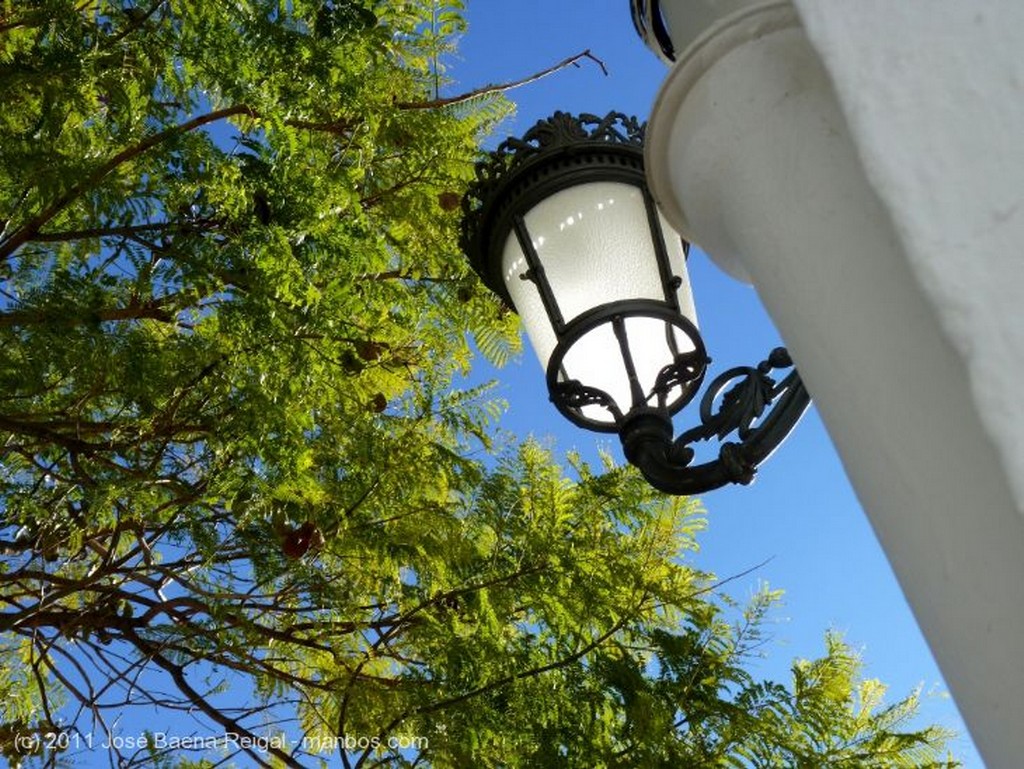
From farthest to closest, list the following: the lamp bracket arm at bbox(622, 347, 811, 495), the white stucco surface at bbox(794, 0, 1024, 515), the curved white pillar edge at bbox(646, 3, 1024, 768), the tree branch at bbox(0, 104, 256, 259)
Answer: the tree branch at bbox(0, 104, 256, 259) < the lamp bracket arm at bbox(622, 347, 811, 495) < the curved white pillar edge at bbox(646, 3, 1024, 768) < the white stucco surface at bbox(794, 0, 1024, 515)

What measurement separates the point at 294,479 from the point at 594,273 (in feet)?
5.74

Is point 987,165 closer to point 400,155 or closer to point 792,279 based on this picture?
point 792,279

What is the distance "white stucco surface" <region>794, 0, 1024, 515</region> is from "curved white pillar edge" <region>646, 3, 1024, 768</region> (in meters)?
0.02

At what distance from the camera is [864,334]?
3.28ft

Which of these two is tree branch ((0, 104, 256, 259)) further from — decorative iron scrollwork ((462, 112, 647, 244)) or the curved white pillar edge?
the curved white pillar edge

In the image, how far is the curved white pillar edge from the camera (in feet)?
2.73

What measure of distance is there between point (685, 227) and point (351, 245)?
8.61 feet

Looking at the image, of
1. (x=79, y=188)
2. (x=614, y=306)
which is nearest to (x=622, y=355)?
(x=614, y=306)

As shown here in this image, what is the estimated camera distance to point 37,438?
13.8ft

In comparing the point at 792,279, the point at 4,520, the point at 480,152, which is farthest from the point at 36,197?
the point at 792,279

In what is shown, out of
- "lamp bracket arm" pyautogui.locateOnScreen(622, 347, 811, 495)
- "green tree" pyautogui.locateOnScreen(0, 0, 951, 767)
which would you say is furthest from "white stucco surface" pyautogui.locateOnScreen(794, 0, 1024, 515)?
"green tree" pyautogui.locateOnScreen(0, 0, 951, 767)

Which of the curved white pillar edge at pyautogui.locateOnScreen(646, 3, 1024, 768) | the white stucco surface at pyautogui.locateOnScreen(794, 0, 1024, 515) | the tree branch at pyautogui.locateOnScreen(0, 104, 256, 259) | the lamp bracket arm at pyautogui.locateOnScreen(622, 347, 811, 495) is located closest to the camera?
the white stucco surface at pyautogui.locateOnScreen(794, 0, 1024, 515)

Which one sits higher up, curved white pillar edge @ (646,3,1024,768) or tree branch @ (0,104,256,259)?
tree branch @ (0,104,256,259)

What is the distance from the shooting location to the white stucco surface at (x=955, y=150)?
0.73 m
